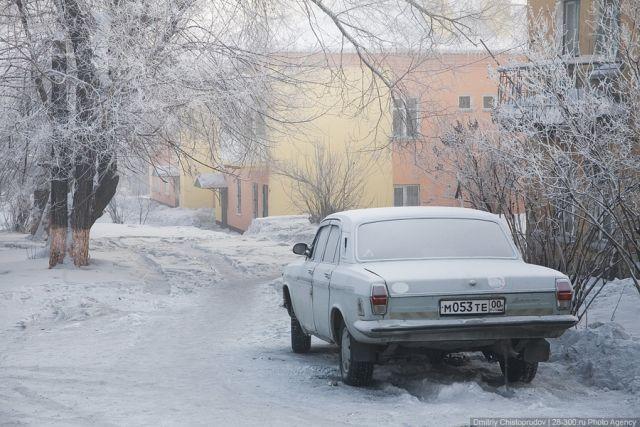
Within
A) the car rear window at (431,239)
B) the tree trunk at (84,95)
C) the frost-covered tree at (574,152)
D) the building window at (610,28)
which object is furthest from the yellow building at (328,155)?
the car rear window at (431,239)

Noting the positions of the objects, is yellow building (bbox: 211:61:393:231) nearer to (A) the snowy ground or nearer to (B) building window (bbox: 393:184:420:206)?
(B) building window (bbox: 393:184:420:206)

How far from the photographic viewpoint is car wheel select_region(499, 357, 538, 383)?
852 cm

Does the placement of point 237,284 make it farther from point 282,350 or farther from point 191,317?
point 282,350

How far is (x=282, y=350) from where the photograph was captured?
11.2m

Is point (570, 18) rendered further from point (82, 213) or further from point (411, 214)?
point (411, 214)

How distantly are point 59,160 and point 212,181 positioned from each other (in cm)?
3419

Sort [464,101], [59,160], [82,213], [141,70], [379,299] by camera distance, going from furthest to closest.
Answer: [464,101]
[82,213]
[59,160]
[141,70]
[379,299]

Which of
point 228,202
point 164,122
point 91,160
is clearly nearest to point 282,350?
point 164,122

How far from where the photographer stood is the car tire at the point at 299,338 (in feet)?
35.4

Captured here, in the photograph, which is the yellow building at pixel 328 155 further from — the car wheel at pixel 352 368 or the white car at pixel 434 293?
the car wheel at pixel 352 368

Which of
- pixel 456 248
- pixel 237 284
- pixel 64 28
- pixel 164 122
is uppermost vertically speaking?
pixel 64 28

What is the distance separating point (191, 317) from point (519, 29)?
11263mm

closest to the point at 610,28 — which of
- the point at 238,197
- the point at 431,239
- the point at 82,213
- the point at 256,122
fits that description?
the point at 431,239

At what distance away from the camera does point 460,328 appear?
794 cm
